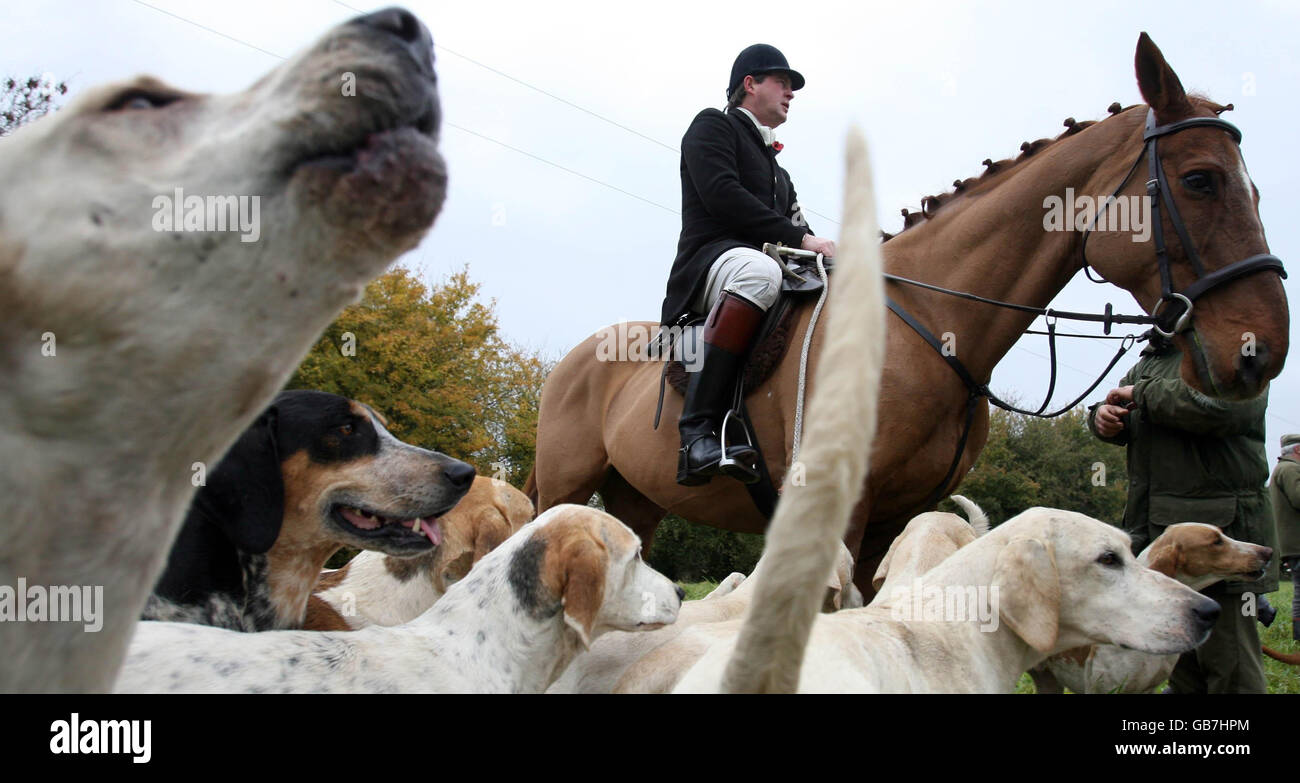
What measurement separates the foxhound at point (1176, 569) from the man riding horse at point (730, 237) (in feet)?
7.29

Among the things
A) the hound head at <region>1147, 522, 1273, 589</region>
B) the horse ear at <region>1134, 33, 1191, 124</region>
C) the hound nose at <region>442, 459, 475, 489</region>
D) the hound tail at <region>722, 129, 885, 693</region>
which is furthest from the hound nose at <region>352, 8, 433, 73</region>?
the hound head at <region>1147, 522, 1273, 589</region>

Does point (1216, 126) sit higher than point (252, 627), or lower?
higher

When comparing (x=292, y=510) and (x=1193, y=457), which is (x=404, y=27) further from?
(x=1193, y=457)

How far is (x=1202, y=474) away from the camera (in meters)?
5.46

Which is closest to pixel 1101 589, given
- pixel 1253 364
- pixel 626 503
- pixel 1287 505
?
pixel 1253 364

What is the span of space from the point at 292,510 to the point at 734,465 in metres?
2.29

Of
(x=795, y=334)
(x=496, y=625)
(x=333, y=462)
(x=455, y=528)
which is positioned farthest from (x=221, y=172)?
(x=795, y=334)

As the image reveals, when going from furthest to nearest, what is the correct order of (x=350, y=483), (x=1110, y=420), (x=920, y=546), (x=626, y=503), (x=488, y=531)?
(x=626, y=503) → (x=1110, y=420) → (x=920, y=546) → (x=488, y=531) → (x=350, y=483)

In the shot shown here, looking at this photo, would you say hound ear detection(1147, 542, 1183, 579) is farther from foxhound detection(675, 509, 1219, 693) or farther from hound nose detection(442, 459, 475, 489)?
hound nose detection(442, 459, 475, 489)

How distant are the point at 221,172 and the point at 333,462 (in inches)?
109

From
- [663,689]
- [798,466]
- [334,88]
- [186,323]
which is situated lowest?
[663,689]

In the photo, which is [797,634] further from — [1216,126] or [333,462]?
[1216,126]

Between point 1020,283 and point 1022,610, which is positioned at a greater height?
point 1020,283

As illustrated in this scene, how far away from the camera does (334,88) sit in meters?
1.38
